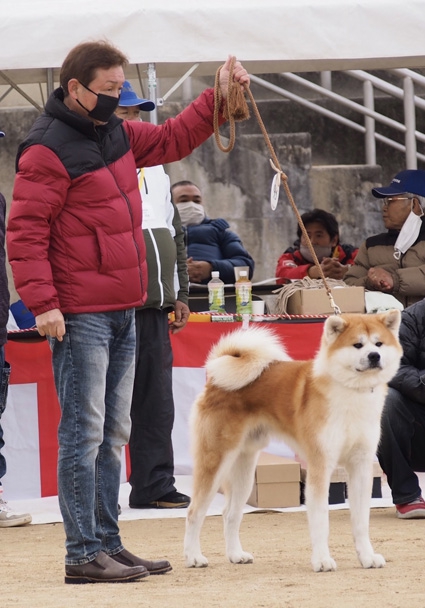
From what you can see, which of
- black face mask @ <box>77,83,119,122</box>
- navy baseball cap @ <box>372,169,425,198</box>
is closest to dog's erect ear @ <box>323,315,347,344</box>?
black face mask @ <box>77,83,119,122</box>

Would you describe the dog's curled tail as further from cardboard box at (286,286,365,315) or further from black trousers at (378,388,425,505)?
cardboard box at (286,286,365,315)

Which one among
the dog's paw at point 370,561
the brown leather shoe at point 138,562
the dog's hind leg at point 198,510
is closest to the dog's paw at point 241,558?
the dog's hind leg at point 198,510

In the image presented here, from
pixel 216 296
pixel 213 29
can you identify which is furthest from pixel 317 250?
pixel 213 29

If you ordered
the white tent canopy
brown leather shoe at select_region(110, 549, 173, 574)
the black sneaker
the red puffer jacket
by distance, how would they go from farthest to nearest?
1. the white tent canopy
2. the black sneaker
3. brown leather shoe at select_region(110, 549, 173, 574)
4. the red puffer jacket

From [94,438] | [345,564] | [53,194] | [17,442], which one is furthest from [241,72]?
[17,442]

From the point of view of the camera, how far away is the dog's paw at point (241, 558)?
14.4 feet

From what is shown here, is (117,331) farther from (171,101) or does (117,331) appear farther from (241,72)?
(171,101)

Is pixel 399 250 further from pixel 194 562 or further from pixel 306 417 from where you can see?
pixel 194 562

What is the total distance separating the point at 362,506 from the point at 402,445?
49.4 inches

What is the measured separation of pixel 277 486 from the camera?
5738 millimetres

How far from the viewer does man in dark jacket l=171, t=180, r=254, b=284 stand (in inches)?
290

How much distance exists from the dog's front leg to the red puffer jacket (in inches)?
38.8

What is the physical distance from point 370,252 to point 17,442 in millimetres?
2514

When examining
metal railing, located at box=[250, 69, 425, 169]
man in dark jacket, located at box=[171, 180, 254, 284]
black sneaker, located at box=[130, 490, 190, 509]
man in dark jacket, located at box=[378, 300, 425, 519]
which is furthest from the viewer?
metal railing, located at box=[250, 69, 425, 169]
